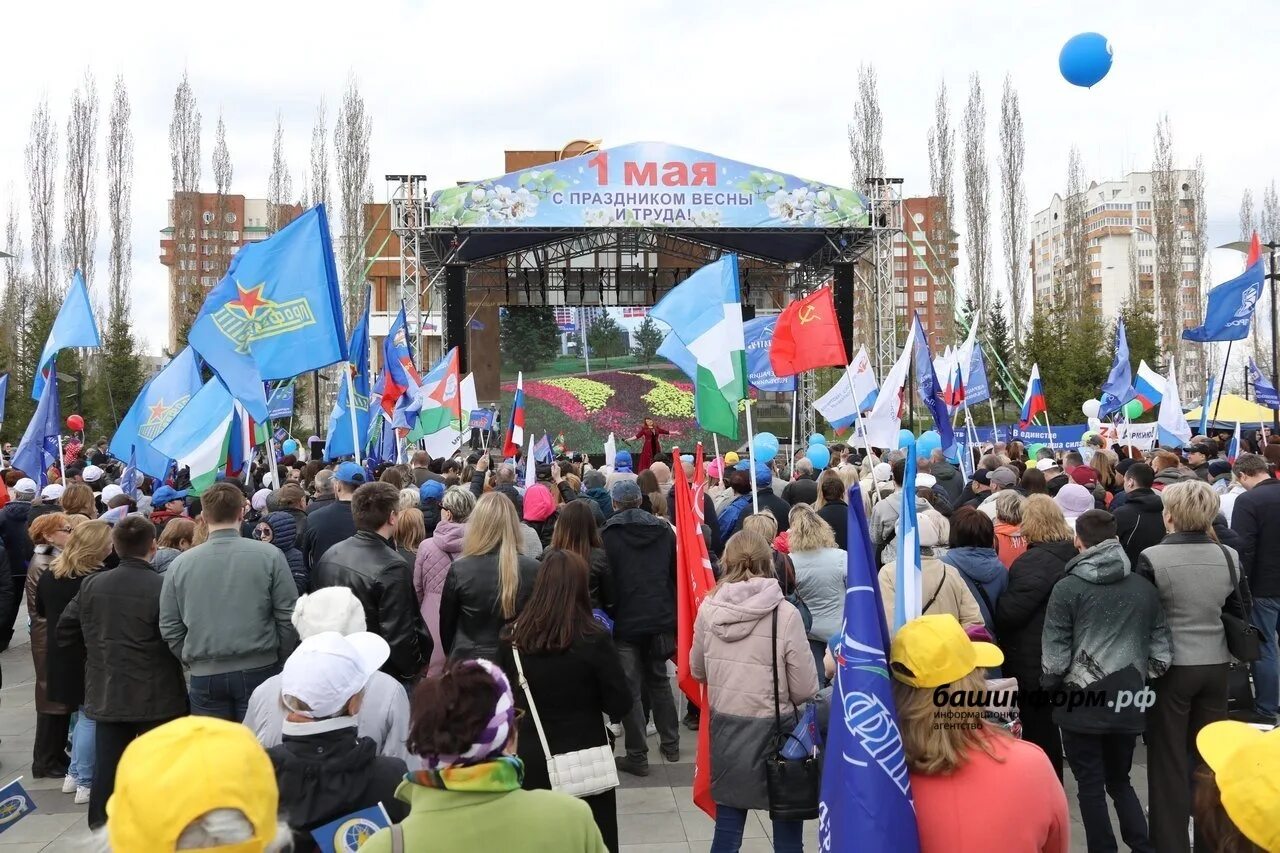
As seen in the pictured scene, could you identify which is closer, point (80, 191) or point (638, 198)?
point (638, 198)

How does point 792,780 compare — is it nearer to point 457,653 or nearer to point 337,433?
point 457,653

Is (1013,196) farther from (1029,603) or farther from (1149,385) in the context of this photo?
(1029,603)

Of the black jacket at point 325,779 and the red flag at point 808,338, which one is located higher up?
the red flag at point 808,338

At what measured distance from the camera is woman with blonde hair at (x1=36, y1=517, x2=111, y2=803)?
5.74 metres

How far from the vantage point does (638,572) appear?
20.6 feet

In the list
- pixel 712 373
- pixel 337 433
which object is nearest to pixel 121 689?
pixel 712 373

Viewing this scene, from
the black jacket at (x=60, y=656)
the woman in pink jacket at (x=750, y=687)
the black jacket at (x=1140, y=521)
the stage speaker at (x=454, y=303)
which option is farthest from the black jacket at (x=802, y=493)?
the stage speaker at (x=454, y=303)

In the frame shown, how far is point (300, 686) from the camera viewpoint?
109 inches

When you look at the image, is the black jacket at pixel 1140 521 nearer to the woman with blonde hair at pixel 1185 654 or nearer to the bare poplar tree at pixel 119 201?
the woman with blonde hair at pixel 1185 654

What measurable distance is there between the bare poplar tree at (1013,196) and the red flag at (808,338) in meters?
31.5

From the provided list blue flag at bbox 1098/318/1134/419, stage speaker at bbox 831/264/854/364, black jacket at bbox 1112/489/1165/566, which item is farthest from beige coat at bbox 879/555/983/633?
stage speaker at bbox 831/264/854/364

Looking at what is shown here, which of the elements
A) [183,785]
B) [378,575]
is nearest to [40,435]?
[378,575]

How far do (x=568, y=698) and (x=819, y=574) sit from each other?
83.2 inches

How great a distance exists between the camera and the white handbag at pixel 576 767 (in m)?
3.84
